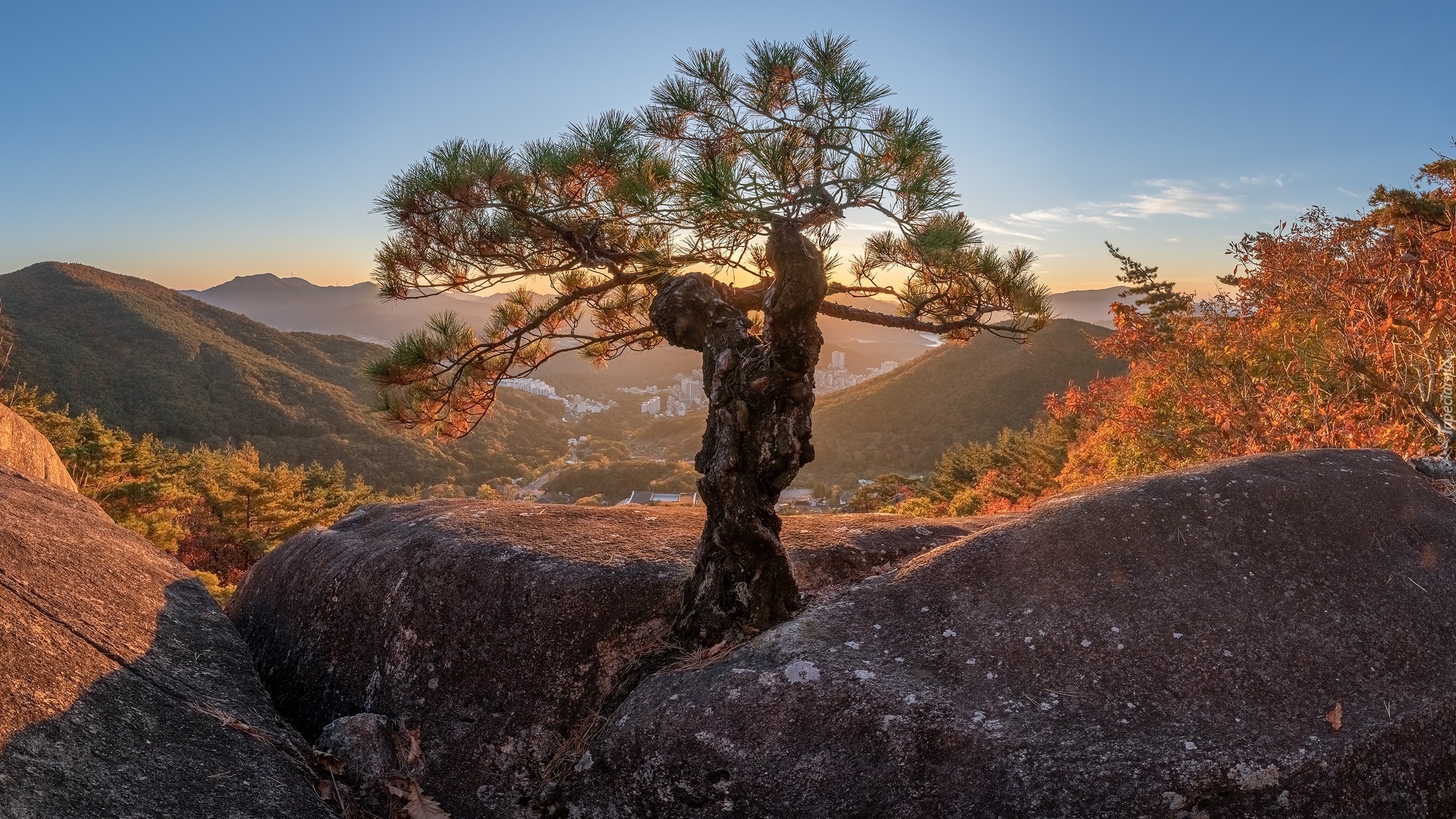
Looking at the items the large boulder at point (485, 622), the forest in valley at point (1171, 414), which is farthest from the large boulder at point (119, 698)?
the forest in valley at point (1171, 414)

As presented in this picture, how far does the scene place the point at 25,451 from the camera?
809 centimetres

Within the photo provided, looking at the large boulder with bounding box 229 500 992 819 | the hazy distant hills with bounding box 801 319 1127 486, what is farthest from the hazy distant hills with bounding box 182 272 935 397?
the large boulder with bounding box 229 500 992 819

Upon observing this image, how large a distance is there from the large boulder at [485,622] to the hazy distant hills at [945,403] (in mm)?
43438

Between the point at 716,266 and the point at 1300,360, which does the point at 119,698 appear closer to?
the point at 716,266

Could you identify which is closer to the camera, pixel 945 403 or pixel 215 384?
pixel 215 384

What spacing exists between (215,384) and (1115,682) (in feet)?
195

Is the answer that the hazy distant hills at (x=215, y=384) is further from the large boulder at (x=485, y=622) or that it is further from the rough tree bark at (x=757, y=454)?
the rough tree bark at (x=757, y=454)

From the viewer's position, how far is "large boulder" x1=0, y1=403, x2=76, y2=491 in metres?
7.62

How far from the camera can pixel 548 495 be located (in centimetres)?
4106

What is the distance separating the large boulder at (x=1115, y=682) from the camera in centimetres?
325

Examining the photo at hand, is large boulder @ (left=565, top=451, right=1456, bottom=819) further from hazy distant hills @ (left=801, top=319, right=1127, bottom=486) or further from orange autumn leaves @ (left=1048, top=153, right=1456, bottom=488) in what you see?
hazy distant hills @ (left=801, top=319, right=1127, bottom=486)

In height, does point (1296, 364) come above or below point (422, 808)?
above

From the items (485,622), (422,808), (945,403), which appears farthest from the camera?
(945,403)

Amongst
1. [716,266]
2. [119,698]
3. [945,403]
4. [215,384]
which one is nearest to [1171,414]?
[716,266]
